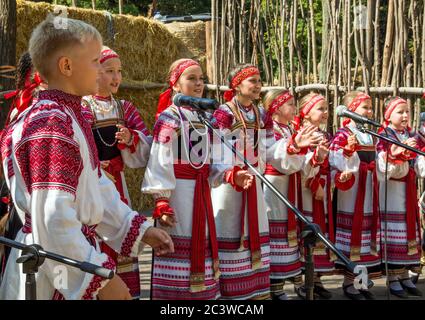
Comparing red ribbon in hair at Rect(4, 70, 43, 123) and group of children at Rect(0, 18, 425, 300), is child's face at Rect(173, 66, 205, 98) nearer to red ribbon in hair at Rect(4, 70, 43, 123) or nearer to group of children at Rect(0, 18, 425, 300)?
group of children at Rect(0, 18, 425, 300)

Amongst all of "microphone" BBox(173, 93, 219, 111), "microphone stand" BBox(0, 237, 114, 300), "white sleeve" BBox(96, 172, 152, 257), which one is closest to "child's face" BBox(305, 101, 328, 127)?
"microphone" BBox(173, 93, 219, 111)

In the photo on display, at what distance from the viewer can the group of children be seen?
2.35 meters

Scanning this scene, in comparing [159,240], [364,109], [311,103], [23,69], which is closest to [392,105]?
[364,109]

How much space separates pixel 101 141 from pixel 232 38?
402 centimetres

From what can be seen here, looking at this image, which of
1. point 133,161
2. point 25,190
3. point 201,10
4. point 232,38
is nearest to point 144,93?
point 232,38

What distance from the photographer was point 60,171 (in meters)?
2.29

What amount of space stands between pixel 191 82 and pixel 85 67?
1.94 m

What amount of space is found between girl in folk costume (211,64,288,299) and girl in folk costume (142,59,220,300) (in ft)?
0.56

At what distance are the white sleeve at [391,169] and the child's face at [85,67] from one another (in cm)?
328

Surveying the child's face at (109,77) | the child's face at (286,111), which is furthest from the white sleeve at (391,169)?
the child's face at (109,77)

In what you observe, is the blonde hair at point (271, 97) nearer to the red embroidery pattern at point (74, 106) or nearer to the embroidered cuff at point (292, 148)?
the embroidered cuff at point (292, 148)

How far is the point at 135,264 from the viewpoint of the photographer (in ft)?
14.2

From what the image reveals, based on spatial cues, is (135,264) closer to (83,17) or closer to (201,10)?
(83,17)
